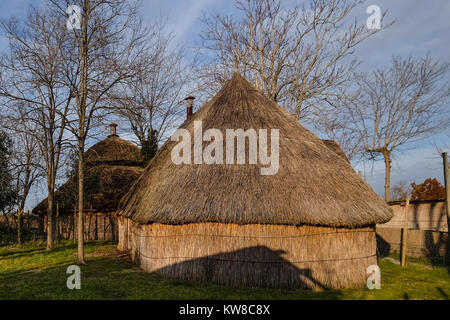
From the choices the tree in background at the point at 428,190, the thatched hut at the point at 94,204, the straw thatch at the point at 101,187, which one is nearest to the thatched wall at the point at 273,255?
the straw thatch at the point at 101,187

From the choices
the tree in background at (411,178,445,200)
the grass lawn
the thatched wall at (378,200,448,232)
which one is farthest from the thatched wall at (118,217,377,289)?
the tree in background at (411,178,445,200)

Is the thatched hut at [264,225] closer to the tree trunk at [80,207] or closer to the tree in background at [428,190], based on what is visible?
the tree trunk at [80,207]

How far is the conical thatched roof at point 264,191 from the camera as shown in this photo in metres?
8.77

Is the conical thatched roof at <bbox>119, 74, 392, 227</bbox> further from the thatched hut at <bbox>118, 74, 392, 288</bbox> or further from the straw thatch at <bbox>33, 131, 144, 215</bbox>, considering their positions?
the straw thatch at <bbox>33, 131, 144, 215</bbox>

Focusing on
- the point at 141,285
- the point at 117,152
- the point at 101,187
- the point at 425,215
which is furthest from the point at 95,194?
the point at 425,215

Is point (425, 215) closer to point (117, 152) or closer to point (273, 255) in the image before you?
point (273, 255)

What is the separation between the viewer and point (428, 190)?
3850cm

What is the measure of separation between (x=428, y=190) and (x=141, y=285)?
39.4m

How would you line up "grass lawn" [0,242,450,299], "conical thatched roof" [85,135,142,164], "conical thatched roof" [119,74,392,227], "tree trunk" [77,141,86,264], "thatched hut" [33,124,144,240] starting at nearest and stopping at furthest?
"grass lawn" [0,242,450,299] < "conical thatched roof" [119,74,392,227] < "tree trunk" [77,141,86,264] < "thatched hut" [33,124,144,240] < "conical thatched roof" [85,135,142,164]

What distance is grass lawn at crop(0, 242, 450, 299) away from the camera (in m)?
7.83

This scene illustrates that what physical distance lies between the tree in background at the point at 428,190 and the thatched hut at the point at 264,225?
1287 inches

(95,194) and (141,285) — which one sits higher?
(95,194)

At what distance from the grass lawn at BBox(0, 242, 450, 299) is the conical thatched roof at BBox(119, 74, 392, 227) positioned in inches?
67.6
